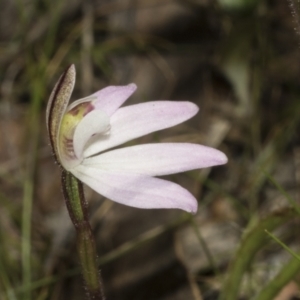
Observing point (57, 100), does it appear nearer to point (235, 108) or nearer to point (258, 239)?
point (258, 239)

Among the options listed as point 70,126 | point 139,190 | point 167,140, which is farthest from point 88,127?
point 167,140

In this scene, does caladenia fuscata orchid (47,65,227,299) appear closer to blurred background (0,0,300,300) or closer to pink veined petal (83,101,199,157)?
pink veined petal (83,101,199,157)

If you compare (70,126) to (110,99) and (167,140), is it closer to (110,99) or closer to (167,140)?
(110,99)

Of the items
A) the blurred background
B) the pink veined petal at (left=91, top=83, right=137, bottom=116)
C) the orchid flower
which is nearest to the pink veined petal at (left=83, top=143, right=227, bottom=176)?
the orchid flower

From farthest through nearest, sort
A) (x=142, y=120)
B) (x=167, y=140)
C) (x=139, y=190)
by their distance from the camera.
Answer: (x=167, y=140)
(x=142, y=120)
(x=139, y=190)

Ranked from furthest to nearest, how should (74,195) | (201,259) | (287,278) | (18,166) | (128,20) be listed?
(128,20) → (18,166) → (201,259) → (287,278) → (74,195)

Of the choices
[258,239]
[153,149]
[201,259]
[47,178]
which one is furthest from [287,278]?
[47,178]
